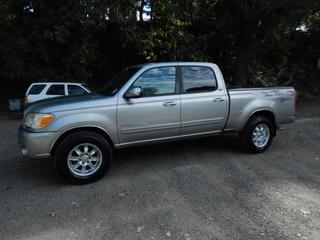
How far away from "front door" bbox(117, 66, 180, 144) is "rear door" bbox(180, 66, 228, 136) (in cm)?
17

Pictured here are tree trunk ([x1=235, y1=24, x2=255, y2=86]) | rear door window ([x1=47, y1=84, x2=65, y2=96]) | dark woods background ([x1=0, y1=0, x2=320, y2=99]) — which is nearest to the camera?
rear door window ([x1=47, y1=84, x2=65, y2=96])

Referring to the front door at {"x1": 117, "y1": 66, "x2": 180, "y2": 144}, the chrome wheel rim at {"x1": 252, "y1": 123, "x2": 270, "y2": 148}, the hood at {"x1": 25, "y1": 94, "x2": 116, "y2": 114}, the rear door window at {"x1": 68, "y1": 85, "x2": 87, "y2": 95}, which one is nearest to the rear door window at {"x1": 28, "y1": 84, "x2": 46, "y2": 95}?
the rear door window at {"x1": 68, "y1": 85, "x2": 87, "y2": 95}

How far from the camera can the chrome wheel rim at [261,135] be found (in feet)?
20.8

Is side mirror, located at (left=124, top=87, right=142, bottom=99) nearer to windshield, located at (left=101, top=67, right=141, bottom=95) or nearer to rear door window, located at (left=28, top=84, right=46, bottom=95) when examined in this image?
windshield, located at (left=101, top=67, right=141, bottom=95)

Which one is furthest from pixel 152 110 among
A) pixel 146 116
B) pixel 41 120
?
pixel 41 120

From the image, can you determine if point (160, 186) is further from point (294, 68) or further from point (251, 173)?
point (294, 68)

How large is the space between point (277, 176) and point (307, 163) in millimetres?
1040

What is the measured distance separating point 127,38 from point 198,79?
958 centimetres

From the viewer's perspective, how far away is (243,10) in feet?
36.7

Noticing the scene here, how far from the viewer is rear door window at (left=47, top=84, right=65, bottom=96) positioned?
12297mm

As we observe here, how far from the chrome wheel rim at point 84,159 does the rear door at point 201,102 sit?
1578mm

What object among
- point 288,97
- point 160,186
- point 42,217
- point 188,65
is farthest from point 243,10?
point 42,217

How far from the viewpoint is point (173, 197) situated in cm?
443

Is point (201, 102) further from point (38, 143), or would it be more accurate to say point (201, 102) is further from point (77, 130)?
point (38, 143)
